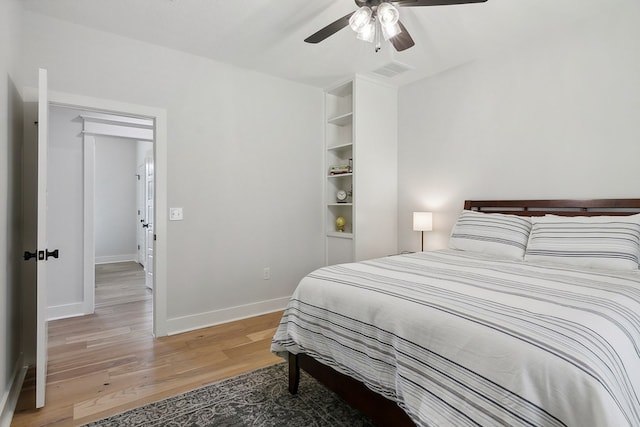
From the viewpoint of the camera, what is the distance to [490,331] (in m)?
1.17

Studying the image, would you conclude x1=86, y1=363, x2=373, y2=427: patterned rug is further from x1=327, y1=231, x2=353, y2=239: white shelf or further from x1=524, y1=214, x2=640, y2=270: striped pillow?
x1=327, y1=231, x2=353, y2=239: white shelf

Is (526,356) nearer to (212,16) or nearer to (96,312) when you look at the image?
(212,16)

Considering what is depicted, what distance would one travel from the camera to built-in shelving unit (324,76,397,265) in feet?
12.5

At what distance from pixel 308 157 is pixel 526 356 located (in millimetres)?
3305

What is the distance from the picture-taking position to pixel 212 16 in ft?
8.44

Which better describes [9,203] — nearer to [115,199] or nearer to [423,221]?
[423,221]

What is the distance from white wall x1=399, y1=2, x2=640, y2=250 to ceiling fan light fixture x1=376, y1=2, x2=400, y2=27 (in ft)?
5.78

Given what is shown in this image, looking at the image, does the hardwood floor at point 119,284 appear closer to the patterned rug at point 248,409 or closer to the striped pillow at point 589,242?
the patterned rug at point 248,409

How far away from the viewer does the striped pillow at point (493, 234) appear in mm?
2623

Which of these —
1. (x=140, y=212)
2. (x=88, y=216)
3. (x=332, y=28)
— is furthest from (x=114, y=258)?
(x=332, y=28)

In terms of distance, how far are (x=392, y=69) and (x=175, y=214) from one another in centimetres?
267

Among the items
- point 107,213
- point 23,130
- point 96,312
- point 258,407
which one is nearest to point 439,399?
point 258,407

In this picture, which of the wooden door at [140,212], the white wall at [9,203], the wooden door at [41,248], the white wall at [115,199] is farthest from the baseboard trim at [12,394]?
the white wall at [115,199]

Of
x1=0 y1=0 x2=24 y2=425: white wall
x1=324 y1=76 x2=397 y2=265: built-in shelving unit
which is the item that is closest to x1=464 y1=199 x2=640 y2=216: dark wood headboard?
x1=324 y1=76 x2=397 y2=265: built-in shelving unit
